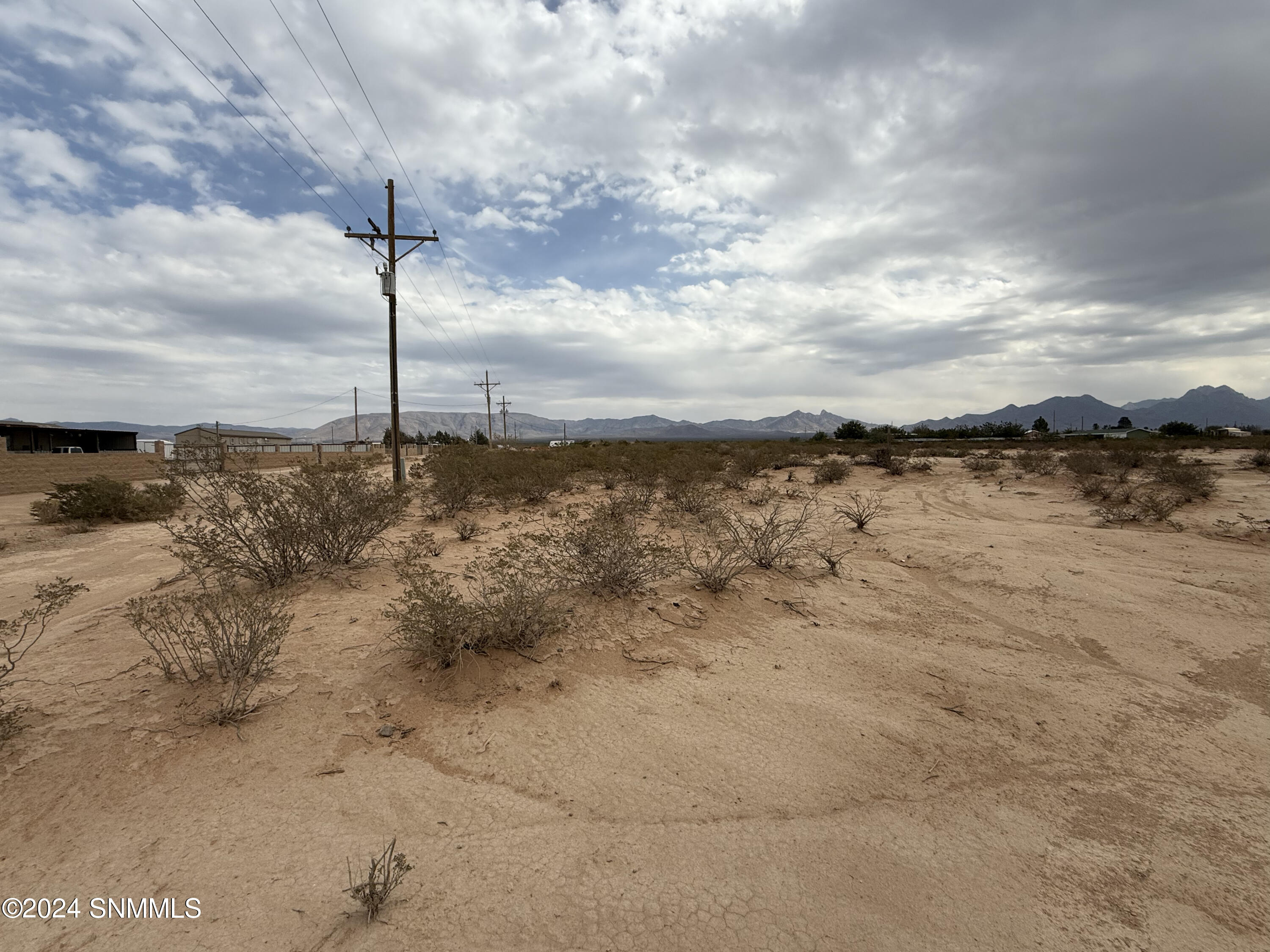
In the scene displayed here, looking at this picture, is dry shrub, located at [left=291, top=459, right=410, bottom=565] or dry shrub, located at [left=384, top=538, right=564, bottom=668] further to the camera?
dry shrub, located at [left=291, top=459, right=410, bottom=565]

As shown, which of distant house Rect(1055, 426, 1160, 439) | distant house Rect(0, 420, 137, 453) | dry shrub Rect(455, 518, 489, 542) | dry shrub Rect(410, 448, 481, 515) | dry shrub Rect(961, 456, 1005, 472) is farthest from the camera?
distant house Rect(1055, 426, 1160, 439)

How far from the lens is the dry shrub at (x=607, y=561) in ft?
17.5

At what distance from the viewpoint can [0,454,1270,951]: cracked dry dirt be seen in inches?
84.2

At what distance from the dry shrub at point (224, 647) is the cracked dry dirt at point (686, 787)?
0.15 m

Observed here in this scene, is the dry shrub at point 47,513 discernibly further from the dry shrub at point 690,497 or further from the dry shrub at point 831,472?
the dry shrub at point 831,472

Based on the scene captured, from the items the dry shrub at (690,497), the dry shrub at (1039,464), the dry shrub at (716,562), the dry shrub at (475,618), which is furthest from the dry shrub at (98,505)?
the dry shrub at (1039,464)

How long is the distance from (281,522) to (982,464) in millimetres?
21188

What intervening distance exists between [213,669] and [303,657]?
0.56m

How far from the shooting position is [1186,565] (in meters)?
6.87

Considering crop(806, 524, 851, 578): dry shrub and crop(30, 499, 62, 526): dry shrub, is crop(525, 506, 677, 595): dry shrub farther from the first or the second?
crop(30, 499, 62, 526): dry shrub

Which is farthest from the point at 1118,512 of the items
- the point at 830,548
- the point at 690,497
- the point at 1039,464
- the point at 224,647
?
the point at 224,647

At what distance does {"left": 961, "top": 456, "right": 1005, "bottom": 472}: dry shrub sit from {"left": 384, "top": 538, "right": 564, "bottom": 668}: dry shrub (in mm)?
18593

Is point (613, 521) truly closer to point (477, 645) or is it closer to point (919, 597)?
point (477, 645)

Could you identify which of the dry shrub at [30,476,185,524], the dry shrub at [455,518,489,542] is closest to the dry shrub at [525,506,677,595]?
the dry shrub at [455,518,489,542]
